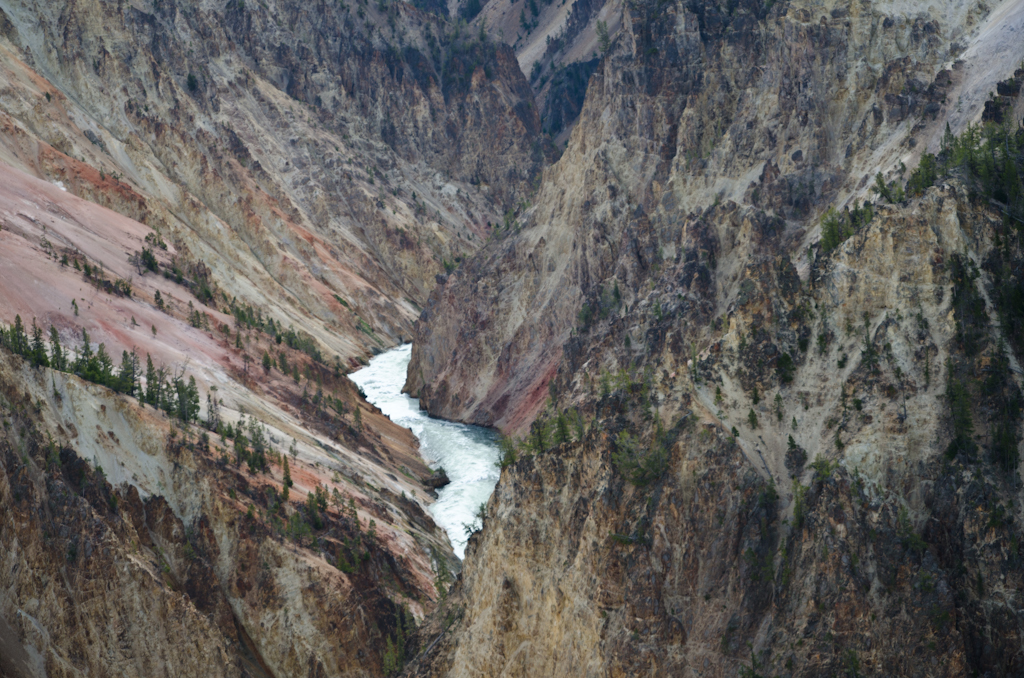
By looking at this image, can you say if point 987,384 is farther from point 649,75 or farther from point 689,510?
point 649,75

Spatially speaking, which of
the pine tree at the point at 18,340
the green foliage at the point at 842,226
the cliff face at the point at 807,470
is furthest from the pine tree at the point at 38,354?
the green foliage at the point at 842,226

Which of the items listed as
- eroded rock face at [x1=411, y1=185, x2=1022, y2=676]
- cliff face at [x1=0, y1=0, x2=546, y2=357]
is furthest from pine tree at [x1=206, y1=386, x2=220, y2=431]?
cliff face at [x1=0, y1=0, x2=546, y2=357]

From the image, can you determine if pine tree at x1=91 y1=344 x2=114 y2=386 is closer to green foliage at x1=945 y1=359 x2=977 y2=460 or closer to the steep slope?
the steep slope

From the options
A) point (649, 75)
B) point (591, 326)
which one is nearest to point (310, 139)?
point (649, 75)

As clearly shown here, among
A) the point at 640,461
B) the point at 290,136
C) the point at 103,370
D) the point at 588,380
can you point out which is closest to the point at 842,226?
the point at 640,461

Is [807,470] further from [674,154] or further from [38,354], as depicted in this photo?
[674,154]

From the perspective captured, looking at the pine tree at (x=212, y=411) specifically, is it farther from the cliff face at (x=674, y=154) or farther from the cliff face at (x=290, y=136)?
the cliff face at (x=290, y=136)
